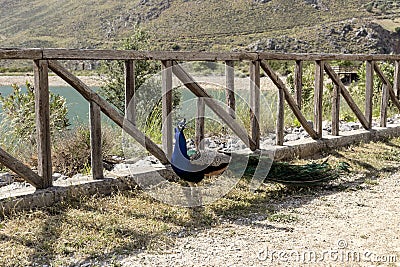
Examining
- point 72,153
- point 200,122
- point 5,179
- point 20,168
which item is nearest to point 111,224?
point 20,168

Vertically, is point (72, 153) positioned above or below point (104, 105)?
below

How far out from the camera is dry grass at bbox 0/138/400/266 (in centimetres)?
462

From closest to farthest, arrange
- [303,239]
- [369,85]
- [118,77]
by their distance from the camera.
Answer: [303,239], [369,85], [118,77]

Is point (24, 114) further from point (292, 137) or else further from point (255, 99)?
point (292, 137)

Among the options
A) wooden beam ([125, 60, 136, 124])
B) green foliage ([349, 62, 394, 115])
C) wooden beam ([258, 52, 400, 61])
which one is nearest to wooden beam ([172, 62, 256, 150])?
wooden beam ([125, 60, 136, 124])

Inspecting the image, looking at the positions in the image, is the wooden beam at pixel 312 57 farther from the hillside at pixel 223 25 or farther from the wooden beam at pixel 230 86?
the hillside at pixel 223 25

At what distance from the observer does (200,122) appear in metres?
7.18

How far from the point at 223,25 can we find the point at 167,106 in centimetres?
3884

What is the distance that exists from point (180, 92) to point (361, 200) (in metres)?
5.50

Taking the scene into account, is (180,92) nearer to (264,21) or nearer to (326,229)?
(326,229)

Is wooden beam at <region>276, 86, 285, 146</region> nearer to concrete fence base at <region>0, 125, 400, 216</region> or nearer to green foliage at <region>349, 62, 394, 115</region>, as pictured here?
concrete fence base at <region>0, 125, 400, 216</region>

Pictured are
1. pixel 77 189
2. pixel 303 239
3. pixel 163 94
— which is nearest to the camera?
pixel 303 239

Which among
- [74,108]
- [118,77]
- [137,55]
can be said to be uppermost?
[137,55]

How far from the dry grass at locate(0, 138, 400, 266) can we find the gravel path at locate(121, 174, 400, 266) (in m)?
0.15
